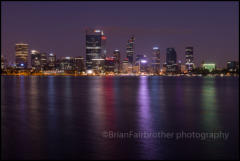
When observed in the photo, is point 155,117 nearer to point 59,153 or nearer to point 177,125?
point 177,125

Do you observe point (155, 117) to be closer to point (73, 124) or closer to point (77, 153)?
point (73, 124)

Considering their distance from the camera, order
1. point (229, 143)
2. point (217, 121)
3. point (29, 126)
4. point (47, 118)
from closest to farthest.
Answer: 1. point (229, 143)
2. point (29, 126)
3. point (217, 121)
4. point (47, 118)

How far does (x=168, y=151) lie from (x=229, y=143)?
13.4 feet

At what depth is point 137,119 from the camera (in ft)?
90.2

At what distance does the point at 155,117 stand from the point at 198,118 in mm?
3883

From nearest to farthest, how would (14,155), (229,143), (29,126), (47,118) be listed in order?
(14,155) < (229,143) < (29,126) < (47,118)

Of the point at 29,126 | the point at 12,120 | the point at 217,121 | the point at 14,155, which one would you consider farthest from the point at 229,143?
the point at 12,120

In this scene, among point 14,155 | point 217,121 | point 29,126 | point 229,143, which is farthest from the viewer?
point 217,121

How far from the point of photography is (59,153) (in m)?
16.7

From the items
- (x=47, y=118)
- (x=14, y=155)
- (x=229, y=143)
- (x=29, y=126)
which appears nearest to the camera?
(x=14, y=155)

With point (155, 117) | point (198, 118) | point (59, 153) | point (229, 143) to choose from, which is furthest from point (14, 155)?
point (198, 118)

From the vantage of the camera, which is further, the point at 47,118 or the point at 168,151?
the point at 47,118

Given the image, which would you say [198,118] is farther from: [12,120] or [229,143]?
[12,120]

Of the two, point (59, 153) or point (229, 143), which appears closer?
point (59, 153)
